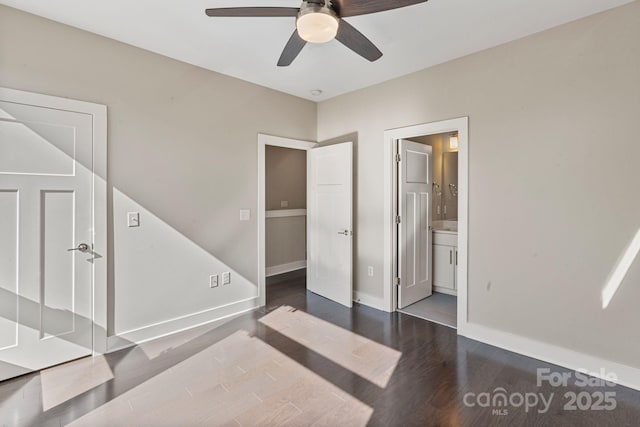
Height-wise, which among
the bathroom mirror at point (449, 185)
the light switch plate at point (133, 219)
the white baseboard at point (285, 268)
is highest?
the bathroom mirror at point (449, 185)

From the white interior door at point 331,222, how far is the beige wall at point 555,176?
1.19 meters

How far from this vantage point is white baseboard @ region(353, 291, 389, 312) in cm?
375

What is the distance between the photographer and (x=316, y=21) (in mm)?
1730

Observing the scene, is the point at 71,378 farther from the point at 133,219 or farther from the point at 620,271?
the point at 620,271

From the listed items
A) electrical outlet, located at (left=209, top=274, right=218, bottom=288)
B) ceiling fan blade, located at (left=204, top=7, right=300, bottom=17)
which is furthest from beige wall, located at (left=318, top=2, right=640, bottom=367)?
electrical outlet, located at (left=209, top=274, right=218, bottom=288)

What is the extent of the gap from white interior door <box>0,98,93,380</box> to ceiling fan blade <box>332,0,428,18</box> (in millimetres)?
2204

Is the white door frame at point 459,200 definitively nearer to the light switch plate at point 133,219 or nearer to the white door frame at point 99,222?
the light switch plate at point 133,219

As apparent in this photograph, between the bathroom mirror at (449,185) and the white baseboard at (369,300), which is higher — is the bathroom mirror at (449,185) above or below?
above

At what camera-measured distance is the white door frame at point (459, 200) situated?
3.02 metres

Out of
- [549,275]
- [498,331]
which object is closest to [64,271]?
[498,331]

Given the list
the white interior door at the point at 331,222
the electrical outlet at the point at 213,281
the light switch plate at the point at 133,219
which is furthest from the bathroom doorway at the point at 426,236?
the light switch plate at the point at 133,219

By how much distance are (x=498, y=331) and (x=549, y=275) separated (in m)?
0.67

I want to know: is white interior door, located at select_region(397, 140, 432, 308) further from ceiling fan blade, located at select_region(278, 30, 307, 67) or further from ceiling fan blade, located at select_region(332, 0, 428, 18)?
ceiling fan blade, located at select_region(332, 0, 428, 18)

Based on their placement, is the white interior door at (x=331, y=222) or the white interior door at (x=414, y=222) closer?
the white interior door at (x=414, y=222)
